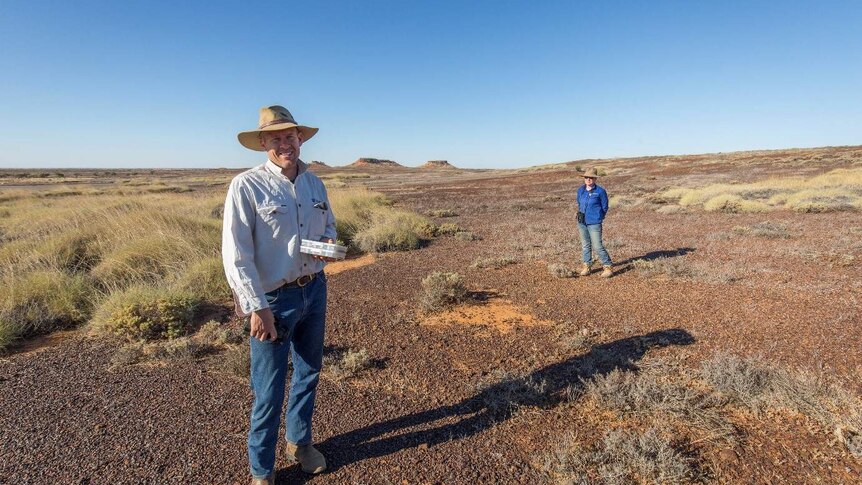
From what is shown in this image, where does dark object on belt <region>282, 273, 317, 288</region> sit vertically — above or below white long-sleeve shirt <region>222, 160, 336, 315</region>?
below

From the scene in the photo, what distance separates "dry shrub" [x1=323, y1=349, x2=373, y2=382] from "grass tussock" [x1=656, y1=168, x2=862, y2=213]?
47.2ft

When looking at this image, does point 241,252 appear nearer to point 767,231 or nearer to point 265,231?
point 265,231

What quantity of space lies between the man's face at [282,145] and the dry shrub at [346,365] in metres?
2.25

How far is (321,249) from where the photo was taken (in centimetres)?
216

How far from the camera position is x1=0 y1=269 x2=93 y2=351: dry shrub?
15.5ft

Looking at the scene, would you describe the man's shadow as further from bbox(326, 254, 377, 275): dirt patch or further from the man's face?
bbox(326, 254, 377, 275): dirt patch

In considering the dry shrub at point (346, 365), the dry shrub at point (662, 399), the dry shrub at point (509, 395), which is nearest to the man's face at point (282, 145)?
the dry shrub at point (346, 365)

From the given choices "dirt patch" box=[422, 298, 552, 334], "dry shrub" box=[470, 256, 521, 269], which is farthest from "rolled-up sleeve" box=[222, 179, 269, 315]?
"dry shrub" box=[470, 256, 521, 269]

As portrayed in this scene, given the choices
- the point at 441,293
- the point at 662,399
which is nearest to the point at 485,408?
the point at 662,399

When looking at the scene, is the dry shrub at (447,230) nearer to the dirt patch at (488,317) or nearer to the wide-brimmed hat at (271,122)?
the dirt patch at (488,317)

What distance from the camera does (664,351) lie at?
412cm

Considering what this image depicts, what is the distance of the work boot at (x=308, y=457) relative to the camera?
2.61 meters

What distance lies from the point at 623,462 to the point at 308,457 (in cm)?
198

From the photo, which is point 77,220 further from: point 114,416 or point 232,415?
point 232,415
